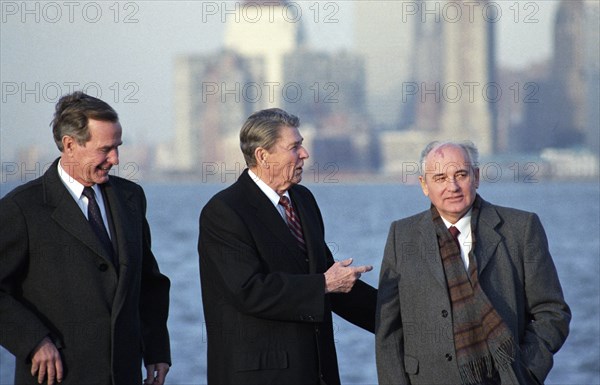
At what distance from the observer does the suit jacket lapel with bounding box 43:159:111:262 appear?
4.17 metres

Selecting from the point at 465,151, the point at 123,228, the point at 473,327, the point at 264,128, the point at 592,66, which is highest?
the point at 592,66

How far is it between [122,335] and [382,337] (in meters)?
0.92

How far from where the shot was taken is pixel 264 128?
4398 mm

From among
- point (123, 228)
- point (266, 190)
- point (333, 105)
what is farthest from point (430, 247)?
point (333, 105)

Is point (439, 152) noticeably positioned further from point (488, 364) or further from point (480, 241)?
point (488, 364)

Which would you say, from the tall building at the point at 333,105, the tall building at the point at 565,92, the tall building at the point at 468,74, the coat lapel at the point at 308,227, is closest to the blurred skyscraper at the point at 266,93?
the tall building at the point at 333,105

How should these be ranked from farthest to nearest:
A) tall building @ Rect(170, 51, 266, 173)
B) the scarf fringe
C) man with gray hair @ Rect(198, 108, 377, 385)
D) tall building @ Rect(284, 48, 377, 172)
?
1. tall building @ Rect(170, 51, 266, 173)
2. tall building @ Rect(284, 48, 377, 172)
3. man with gray hair @ Rect(198, 108, 377, 385)
4. the scarf fringe

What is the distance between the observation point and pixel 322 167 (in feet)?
303

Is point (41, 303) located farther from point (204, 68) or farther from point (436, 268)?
point (204, 68)

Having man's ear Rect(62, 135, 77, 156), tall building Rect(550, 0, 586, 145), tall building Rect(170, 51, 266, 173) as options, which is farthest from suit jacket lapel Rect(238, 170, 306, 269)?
tall building Rect(550, 0, 586, 145)

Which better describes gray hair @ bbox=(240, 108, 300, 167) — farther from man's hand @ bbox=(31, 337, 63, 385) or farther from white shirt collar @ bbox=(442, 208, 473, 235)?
man's hand @ bbox=(31, 337, 63, 385)

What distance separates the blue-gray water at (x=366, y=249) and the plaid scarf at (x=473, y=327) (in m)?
10.9

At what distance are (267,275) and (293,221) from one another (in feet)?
1.12

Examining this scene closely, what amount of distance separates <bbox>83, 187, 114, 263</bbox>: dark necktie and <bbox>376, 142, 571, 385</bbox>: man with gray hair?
0.99 m
